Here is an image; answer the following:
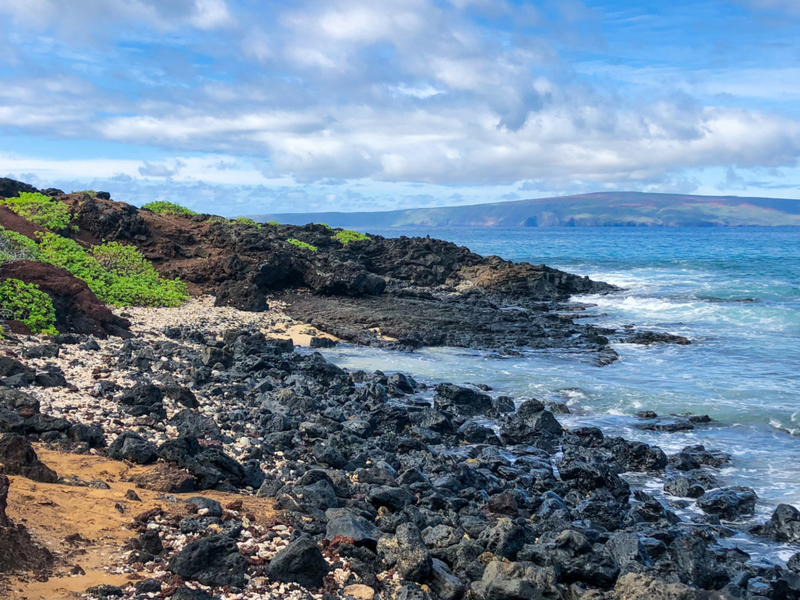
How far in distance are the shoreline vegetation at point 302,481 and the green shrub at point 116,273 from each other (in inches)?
10.5

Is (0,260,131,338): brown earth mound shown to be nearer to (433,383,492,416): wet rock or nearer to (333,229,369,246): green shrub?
(433,383,492,416): wet rock

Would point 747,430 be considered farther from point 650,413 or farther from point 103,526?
point 103,526

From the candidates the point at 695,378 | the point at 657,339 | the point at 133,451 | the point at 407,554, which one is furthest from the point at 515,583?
the point at 657,339

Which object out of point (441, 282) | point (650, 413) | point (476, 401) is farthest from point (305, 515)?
point (441, 282)

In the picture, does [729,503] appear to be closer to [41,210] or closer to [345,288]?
[345,288]

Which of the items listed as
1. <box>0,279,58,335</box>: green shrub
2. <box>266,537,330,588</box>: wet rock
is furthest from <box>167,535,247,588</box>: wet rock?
<box>0,279,58,335</box>: green shrub

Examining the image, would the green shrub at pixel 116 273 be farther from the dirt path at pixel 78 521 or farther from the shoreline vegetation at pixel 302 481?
the dirt path at pixel 78 521

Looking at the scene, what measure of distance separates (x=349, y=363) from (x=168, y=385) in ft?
26.3

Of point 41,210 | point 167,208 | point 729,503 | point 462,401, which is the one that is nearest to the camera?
point 729,503

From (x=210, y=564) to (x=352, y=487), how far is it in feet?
10.7

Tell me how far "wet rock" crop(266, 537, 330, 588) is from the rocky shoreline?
0.04ft

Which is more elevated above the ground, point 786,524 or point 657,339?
point 657,339

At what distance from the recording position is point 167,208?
115 ft

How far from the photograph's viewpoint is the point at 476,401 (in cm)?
1440
